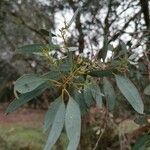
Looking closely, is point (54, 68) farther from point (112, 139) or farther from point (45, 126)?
point (112, 139)

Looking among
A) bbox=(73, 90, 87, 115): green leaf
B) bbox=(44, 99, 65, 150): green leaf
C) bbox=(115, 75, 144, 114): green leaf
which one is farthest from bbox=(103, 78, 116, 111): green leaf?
bbox=(44, 99, 65, 150): green leaf

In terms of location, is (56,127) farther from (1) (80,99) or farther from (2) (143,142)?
(2) (143,142)

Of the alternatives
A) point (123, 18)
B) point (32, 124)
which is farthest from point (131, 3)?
point (32, 124)

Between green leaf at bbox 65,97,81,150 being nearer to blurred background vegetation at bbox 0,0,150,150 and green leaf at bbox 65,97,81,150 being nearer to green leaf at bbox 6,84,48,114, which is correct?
green leaf at bbox 6,84,48,114

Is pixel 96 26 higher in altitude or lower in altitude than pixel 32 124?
higher

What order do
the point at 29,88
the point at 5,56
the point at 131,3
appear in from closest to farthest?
the point at 29,88
the point at 131,3
the point at 5,56

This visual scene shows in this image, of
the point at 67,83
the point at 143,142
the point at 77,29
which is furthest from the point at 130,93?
the point at 77,29
